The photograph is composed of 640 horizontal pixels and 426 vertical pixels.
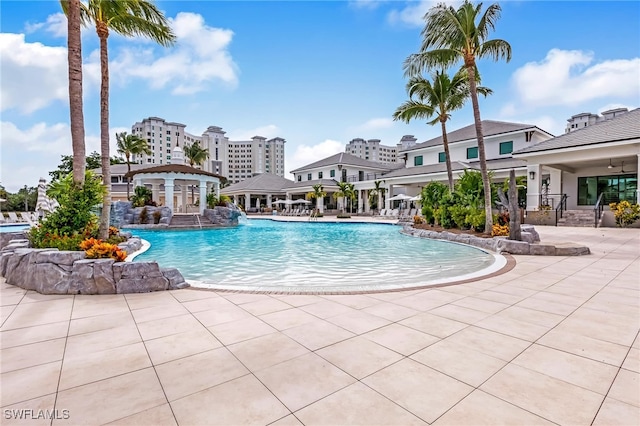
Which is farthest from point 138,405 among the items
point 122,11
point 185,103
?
point 185,103

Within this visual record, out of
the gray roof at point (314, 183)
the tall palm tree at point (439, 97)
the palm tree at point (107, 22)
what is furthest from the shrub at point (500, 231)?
the gray roof at point (314, 183)

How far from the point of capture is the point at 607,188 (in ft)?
67.5

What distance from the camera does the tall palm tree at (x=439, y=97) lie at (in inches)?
698

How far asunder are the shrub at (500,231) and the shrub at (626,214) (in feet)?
27.8

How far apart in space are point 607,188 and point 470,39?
15.8m

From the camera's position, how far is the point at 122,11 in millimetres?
9461

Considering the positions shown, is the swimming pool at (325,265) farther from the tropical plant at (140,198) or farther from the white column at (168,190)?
the tropical plant at (140,198)

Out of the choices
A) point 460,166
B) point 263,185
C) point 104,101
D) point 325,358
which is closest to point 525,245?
point 325,358

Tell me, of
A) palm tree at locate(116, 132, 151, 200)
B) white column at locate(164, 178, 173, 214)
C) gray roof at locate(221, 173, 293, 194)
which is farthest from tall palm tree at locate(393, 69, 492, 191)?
palm tree at locate(116, 132, 151, 200)

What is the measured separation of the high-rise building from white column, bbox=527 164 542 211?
87787mm

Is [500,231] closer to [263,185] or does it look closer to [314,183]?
[314,183]

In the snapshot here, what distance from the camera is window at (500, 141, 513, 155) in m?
26.1

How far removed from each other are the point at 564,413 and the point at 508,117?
109 ft

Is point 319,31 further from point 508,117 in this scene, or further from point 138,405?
point 508,117
